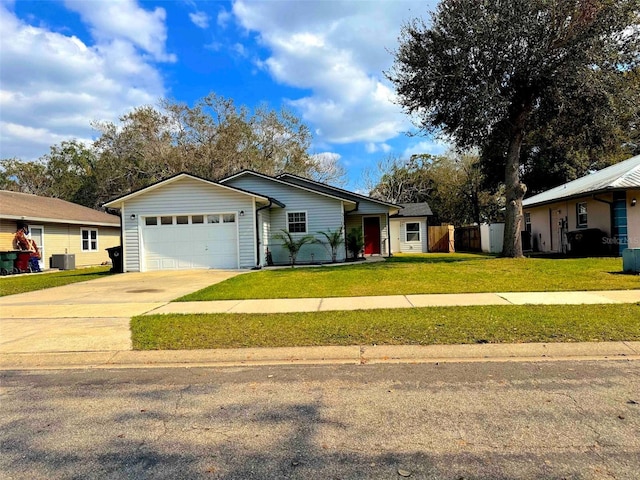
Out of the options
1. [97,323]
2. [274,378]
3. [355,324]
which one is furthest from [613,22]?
[97,323]

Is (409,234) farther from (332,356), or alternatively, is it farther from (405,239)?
(332,356)

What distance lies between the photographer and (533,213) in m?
26.5

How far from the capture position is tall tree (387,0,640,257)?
14.8 m

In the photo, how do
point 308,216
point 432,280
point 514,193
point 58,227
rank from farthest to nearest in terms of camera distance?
point 58,227, point 308,216, point 514,193, point 432,280

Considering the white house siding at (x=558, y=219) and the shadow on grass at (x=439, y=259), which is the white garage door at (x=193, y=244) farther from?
the white house siding at (x=558, y=219)

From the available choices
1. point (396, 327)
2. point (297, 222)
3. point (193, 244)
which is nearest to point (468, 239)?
point (297, 222)

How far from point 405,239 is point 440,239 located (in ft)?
8.33

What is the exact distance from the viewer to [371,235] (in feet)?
84.1

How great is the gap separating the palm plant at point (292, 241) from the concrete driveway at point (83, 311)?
454 cm

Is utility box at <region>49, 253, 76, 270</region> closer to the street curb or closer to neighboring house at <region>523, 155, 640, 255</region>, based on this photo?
the street curb

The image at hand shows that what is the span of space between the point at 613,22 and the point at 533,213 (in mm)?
13289

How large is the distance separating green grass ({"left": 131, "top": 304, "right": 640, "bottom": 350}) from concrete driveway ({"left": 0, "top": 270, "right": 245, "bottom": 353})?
585mm

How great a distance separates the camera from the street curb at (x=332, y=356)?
5379 mm

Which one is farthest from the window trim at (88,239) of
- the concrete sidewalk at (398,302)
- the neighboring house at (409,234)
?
the concrete sidewalk at (398,302)
